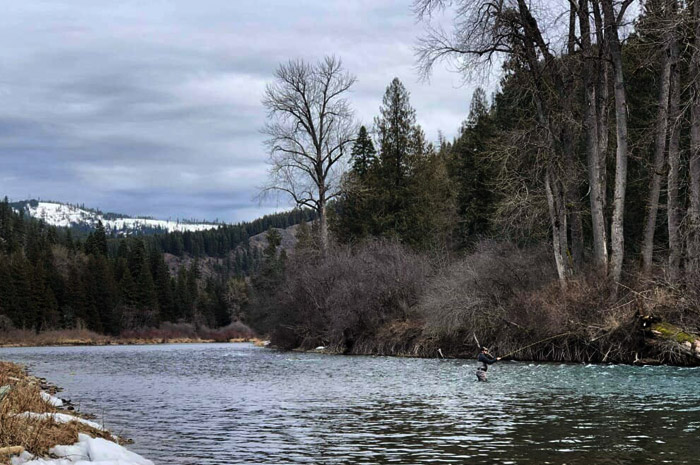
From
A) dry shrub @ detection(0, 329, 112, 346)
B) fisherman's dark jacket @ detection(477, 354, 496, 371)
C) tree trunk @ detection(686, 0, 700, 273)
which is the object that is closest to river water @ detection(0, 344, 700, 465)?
fisherman's dark jacket @ detection(477, 354, 496, 371)

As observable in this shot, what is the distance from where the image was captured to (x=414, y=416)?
14.2 meters

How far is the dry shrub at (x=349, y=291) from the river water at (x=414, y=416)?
14965mm

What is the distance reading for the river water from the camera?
10.4m

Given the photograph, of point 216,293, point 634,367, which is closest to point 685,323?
point 634,367

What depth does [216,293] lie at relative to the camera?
14325cm

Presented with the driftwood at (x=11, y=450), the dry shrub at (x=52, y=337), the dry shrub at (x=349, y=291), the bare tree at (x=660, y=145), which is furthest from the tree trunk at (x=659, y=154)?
the dry shrub at (x=52, y=337)

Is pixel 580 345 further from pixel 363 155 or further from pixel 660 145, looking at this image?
pixel 363 155

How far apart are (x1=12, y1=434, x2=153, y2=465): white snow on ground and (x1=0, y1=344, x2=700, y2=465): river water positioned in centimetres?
111

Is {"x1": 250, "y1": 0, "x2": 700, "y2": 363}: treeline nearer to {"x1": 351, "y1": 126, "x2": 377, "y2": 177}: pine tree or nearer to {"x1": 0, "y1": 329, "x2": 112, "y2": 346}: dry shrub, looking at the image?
{"x1": 351, "y1": 126, "x2": 377, "y2": 177}: pine tree

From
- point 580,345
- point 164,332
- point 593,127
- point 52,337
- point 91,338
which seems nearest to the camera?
point 580,345

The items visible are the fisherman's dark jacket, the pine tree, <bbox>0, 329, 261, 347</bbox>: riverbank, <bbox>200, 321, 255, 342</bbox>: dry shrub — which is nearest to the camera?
the fisherman's dark jacket

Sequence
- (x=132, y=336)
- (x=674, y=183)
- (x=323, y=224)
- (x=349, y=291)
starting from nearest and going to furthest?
(x=674, y=183)
(x=349, y=291)
(x=323, y=224)
(x=132, y=336)

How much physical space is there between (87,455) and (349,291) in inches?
1271

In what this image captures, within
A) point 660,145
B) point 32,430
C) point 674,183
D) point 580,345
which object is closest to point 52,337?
point 580,345
